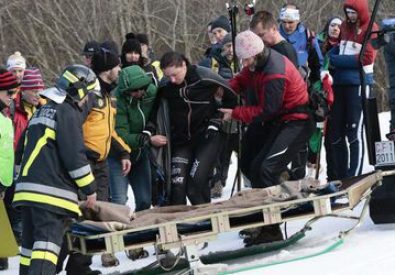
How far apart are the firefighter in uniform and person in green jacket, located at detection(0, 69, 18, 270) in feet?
5.92

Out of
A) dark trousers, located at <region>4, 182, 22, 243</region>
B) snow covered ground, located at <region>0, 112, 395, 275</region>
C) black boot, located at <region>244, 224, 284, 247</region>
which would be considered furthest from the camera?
dark trousers, located at <region>4, 182, 22, 243</region>

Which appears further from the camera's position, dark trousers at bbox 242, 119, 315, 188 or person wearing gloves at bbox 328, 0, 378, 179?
person wearing gloves at bbox 328, 0, 378, 179

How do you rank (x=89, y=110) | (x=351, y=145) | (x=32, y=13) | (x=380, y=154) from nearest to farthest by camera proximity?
(x=89, y=110), (x=380, y=154), (x=351, y=145), (x=32, y=13)

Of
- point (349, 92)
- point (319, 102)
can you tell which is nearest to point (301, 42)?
point (349, 92)

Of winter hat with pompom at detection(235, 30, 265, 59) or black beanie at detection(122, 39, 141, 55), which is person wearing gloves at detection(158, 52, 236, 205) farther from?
black beanie at detection(122, 39, 141, 55)

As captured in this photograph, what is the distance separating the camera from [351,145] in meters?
10.8

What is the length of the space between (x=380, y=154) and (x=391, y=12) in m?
17.5

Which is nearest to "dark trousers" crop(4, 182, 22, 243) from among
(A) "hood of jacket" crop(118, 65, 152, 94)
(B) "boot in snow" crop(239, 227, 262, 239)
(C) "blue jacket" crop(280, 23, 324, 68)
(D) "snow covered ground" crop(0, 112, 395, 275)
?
(D) "snow covered ground" crop(0, 112, 395, 275)

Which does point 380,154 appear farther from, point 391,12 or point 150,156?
point 391,12

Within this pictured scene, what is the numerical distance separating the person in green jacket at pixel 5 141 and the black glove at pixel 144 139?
4.04 feet

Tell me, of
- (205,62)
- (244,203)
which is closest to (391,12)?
(205,62)

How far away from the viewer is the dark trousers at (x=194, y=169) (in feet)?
29.8

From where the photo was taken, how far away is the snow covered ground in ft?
24.5

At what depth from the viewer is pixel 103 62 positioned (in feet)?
29.8
